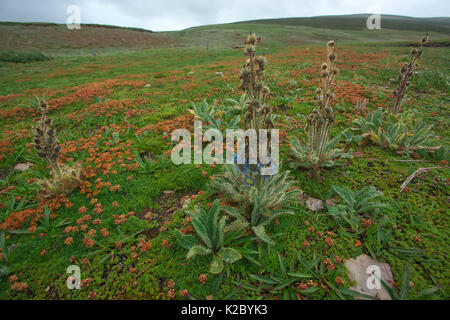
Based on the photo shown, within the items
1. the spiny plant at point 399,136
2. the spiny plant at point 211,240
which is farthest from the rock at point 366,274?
the spiny plant at point 399,136

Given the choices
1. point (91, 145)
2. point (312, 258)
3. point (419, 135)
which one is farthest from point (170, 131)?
point (419, 135)

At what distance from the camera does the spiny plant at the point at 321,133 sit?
3.09m

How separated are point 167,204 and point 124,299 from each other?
1543mm

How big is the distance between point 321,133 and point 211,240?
2647 millimetres

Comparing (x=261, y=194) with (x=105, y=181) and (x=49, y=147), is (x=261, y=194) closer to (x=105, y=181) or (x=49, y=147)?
(x=105, y=181)

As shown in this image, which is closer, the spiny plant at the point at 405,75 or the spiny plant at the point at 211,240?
the spiny plant at the point at 211,240

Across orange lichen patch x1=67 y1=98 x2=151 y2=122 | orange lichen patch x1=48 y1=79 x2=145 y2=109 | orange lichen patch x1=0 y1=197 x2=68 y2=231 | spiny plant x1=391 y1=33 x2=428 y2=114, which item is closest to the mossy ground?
orange lichen patch x1=0 y1=197 x2=68 y2=231

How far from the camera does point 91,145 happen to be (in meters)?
5.22

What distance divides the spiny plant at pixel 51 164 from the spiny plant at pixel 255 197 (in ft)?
8.68

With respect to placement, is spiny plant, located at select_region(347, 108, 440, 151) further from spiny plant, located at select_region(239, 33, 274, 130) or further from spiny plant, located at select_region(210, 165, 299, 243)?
spiny plant, located at select_region(239, 33, 274, 130)

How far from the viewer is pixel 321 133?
366cm

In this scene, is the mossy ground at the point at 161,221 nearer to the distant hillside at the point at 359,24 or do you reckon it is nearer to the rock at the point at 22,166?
the rock at the point at 22,166

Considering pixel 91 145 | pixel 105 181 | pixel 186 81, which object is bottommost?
pixel 105 181

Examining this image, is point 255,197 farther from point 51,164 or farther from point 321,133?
point 51,164
